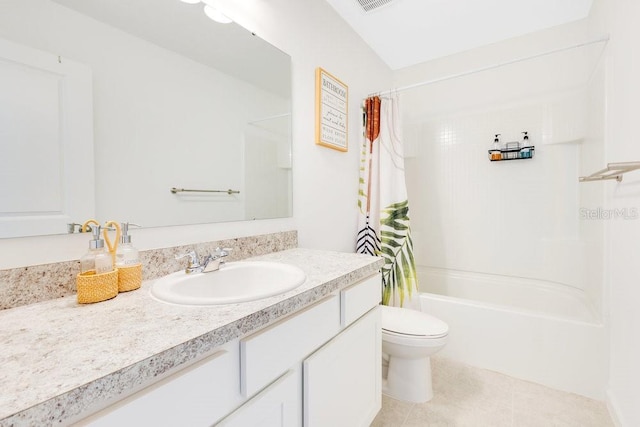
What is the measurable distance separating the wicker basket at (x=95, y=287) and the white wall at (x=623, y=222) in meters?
1.94

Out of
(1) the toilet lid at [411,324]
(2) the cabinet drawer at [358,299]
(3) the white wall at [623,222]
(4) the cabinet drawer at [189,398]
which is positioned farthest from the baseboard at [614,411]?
(4) the cabinet drawer at [189,398]

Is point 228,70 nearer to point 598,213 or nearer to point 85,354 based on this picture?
point 85,354

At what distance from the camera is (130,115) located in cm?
96

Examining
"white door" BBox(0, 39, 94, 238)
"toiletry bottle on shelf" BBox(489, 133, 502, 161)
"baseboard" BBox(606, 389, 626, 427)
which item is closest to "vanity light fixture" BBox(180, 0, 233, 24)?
"white door" BBox(0, 39, 94, 238)

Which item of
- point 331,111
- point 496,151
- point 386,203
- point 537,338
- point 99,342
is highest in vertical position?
point 331,111

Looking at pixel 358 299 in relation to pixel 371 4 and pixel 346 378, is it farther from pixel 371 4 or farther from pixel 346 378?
pixel 371 4

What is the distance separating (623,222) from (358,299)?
1.35 m

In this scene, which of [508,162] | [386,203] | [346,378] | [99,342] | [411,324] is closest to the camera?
[99,342]

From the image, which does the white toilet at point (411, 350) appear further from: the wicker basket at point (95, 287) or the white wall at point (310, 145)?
the wicker basket at point (95, 287)

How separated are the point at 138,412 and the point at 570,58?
3.18 metres

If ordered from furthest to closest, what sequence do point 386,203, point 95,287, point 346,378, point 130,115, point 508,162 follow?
point 508,162 < point 386,203 < point 346,378 < point 130,115 < point 95,287

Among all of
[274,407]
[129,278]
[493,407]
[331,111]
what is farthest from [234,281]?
[493,407]

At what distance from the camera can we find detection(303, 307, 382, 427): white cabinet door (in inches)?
35.8

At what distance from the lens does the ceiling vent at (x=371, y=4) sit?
1.85 m
